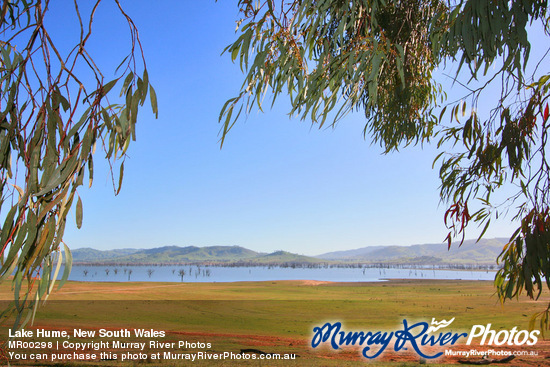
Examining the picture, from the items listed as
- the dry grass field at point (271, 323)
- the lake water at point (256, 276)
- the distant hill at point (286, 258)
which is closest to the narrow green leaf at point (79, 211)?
the dry grass field at point (271, 323)

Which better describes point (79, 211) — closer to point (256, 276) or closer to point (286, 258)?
point (256, 276)

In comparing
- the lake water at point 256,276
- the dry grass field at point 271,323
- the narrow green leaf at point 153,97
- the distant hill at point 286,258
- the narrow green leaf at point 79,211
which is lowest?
the distant hill at point 286,258

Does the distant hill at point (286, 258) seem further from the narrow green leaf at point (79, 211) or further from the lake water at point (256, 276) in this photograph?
the narrow green leaf at point (79, 211)

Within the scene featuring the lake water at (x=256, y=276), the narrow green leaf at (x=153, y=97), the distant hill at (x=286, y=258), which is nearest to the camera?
the narrow green leaf at (x=153, y=97)

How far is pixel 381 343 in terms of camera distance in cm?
755

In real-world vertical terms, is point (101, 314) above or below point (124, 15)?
below

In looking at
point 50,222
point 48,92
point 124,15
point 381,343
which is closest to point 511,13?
point 124,15

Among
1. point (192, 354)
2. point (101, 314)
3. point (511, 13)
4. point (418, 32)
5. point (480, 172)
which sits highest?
point (418, 32)

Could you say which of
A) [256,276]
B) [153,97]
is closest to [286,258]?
[256,276]

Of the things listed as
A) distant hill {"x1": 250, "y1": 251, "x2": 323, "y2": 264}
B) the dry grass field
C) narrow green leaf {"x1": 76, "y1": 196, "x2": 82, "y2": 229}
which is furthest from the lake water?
Result: distant hill {"x1": 250, "y1": 251, "x2": 323, "y2": 264}

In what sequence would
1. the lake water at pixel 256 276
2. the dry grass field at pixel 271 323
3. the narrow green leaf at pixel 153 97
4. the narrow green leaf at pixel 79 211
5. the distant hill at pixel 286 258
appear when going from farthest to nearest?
the distant hill at pixel 286 258
the lake water at pixel 256 276
the dry grass field at pixel 271 323
the narrow green leaf at pixel 153 97
the narrow green leaf at pixel 79 211

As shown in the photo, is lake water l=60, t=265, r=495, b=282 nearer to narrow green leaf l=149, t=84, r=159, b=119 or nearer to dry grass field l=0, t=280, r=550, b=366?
dry grass field l=0, t=280, r=550, b=366

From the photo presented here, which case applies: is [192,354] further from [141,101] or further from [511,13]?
[511,13]

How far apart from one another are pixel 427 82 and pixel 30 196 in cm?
419
